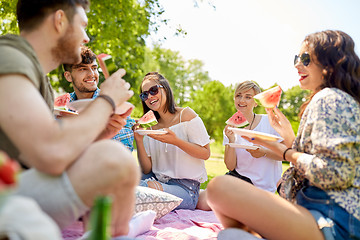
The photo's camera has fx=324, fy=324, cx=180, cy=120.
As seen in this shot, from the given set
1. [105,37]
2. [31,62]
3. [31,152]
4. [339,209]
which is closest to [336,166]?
[339,209]

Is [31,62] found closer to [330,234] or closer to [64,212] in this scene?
[64,212]

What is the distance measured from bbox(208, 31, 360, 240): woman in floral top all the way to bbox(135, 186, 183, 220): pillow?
52.3 inches

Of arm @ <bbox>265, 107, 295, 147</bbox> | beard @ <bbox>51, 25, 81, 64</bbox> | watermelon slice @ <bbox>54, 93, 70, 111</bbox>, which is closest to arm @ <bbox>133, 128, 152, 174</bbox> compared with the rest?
watermelon slice @ <bbox>54, 93, 70, 111</bbox>

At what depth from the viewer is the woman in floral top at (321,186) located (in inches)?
87.1

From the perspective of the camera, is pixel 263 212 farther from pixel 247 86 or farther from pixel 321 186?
pixel 247 86

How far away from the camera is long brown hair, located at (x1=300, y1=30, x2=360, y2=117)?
2561 mm

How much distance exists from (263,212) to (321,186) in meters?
0.45

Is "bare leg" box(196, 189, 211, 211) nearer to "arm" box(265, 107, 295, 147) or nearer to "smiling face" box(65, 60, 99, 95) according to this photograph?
"arm" box(265, 107, 295, 147)

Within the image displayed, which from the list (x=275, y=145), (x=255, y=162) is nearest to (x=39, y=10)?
(x=275, y=145)

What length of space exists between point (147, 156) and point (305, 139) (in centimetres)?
297

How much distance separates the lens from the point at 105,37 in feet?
33.7

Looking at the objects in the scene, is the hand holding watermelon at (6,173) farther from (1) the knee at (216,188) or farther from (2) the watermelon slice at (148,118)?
(2) the watermelon slice at (148,118)

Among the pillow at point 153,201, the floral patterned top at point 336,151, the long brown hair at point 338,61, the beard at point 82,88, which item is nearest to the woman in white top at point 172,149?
the pillow at point 153,201

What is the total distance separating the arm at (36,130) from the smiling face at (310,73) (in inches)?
→ 79.0
